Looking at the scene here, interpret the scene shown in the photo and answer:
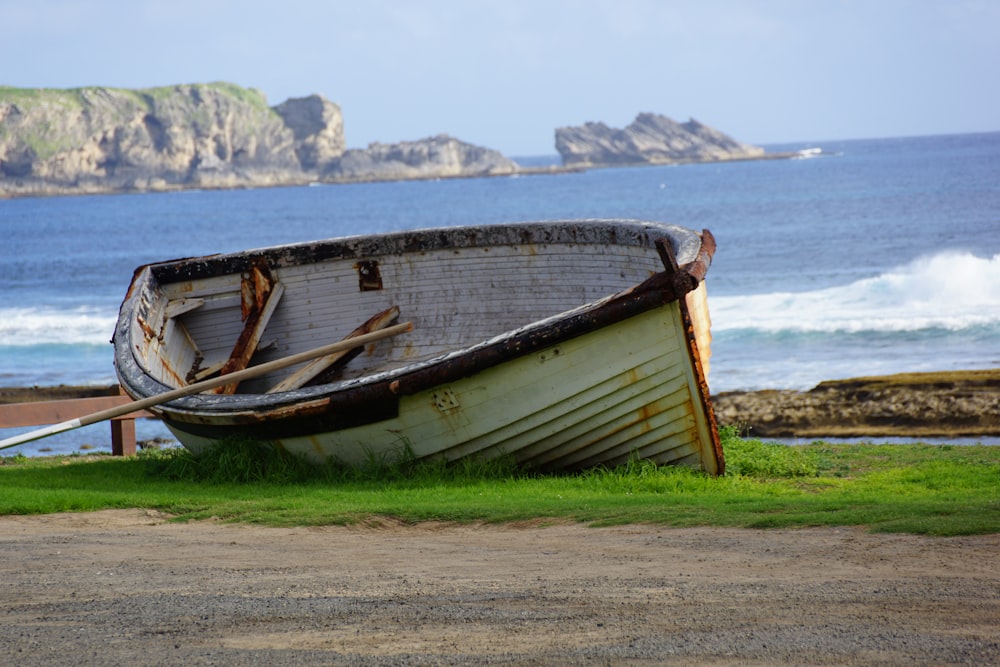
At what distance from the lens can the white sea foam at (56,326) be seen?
27578mm

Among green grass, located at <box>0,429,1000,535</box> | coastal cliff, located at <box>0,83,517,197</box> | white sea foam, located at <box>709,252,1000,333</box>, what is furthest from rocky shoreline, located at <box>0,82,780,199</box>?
green grass, located at <box>0,429,1000,535</box>

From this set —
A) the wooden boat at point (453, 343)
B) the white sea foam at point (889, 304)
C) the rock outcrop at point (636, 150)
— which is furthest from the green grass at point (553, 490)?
the rock outcrop at point (636, 150)

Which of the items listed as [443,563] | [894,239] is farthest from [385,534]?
[894,239]

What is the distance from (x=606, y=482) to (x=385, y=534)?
1835 millimetres

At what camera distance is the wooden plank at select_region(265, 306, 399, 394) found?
10.5 metres

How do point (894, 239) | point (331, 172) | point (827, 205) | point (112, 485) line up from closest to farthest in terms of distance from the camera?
1. point (112, 485)
2. point (894, 239)
3. point (827, 205)
4. point (331, 172)

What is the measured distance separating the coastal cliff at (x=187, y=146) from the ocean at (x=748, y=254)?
31552 mm

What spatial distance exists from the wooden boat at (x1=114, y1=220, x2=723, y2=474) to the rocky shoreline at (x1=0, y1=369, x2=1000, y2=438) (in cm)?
350

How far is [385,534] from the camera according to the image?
6859mm

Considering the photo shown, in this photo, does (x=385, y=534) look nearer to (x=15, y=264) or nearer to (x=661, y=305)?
(x=661, y=305)

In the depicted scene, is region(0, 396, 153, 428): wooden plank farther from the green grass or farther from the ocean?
the ocean

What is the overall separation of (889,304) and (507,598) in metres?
23.9

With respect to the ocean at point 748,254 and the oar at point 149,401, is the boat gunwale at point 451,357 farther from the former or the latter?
the ocean at point 748,254

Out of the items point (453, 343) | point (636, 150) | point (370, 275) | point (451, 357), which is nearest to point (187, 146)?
point (636, 150)
